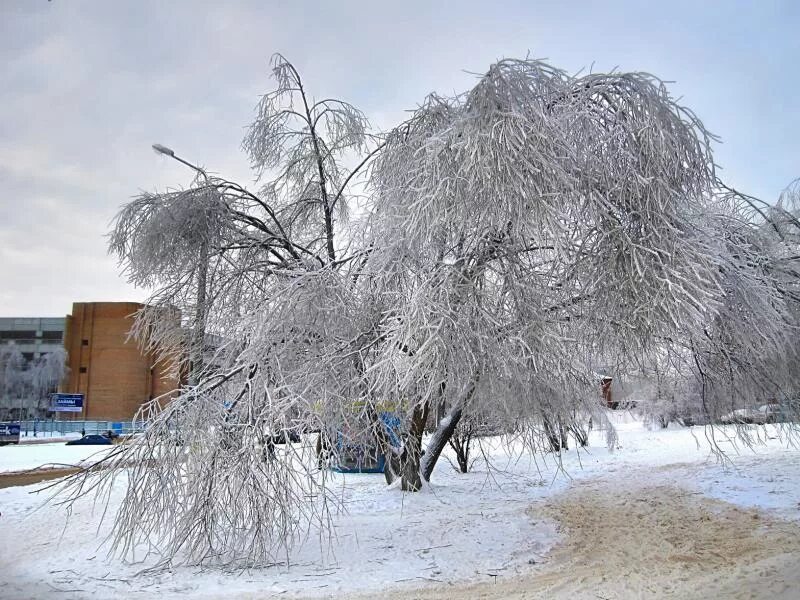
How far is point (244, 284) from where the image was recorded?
1082cm

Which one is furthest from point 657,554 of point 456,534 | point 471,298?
point 471,298

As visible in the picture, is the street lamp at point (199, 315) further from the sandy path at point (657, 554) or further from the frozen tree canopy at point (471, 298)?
the sandy path at point (657, 554)

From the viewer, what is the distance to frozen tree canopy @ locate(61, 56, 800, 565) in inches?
260

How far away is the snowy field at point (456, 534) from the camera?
21.9 feet

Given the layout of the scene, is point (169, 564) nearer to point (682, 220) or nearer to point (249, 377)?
point (249, 377)

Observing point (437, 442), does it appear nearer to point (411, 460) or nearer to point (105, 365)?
point (411, 460)

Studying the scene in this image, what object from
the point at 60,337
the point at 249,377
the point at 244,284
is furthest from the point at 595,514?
the point at 60,337

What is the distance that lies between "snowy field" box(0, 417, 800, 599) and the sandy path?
0.04 m

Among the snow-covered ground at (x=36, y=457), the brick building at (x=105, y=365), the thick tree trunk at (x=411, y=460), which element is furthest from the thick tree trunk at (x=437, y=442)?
the brick building at (x=105, y=365)

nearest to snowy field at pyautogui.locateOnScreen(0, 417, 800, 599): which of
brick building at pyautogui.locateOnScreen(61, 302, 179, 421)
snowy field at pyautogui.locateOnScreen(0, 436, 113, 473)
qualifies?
snowy field at pyautogui.locateOnScreen(0, 436, 113, 473)

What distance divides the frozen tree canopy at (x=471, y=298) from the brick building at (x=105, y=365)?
46.4 meters

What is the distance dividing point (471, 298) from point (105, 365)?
5259 cm

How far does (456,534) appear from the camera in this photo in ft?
29.8

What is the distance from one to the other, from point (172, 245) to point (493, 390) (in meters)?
5.47
